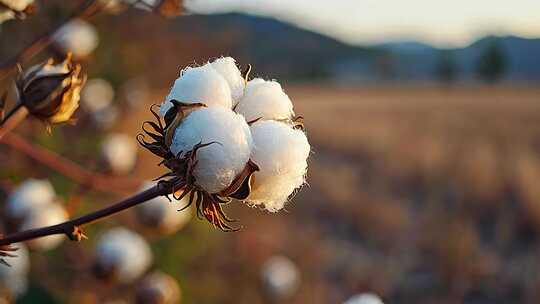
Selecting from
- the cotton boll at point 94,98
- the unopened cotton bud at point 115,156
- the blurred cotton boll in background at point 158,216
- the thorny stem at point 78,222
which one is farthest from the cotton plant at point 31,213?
the cotton boll at point 94,98

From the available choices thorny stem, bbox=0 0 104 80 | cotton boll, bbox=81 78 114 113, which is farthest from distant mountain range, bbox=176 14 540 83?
thorny stem, bbox=0 0 104 80

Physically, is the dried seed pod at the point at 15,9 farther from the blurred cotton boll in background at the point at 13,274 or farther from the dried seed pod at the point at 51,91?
the blurred cotton boll in background at the point at 13,274

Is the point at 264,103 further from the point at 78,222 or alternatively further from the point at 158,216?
the point at 158,216

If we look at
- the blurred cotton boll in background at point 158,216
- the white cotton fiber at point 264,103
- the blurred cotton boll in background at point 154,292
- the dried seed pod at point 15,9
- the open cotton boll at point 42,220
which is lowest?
the blurred cotton boll in background at point 154,292

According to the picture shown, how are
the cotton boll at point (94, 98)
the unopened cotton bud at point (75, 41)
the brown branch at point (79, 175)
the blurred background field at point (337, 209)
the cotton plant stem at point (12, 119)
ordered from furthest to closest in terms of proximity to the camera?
the cotton boll at point (94, 98) → the blurred background field at point (337, 209) → the unopened cotton bud at point (75, 41) → the brown branch at point (79, 175) → the cotton plant stem at point (12, 119)

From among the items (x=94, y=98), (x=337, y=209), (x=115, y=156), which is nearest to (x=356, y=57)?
(x=337, y=209)

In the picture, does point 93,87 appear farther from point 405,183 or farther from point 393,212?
point 405,183
